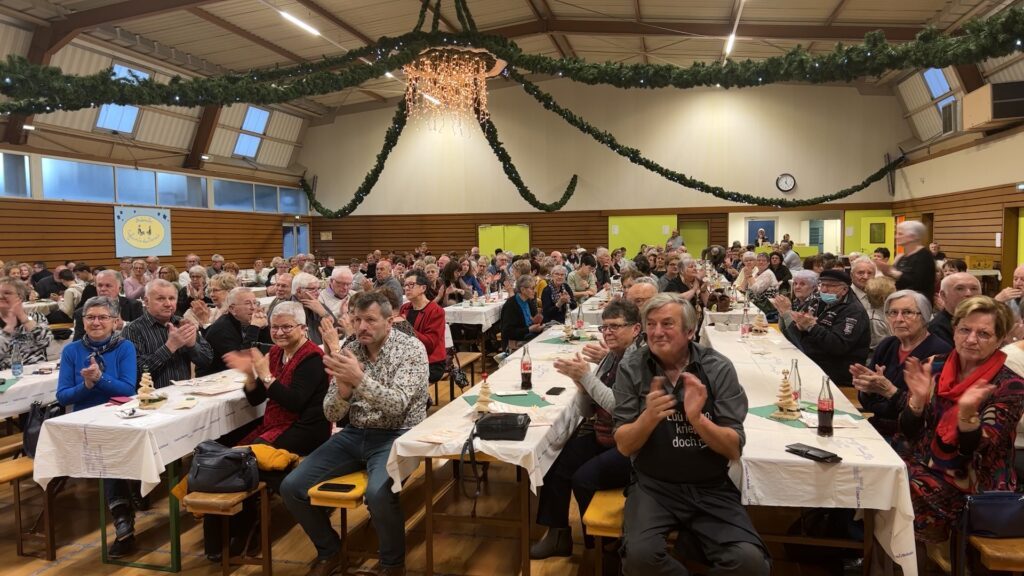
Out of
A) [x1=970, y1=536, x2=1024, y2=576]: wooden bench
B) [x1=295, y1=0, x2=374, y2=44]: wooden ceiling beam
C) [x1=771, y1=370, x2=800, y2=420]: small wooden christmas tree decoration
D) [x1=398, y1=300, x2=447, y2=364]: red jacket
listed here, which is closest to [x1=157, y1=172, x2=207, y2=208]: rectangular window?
[x1=295, y1=0, x2=374, y2=44]: wooden ceiling beam

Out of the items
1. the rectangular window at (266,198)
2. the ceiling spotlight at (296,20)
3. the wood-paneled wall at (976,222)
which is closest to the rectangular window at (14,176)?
the ceiling spotlight at (296,20)

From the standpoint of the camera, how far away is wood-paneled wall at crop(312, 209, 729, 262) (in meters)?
19.2

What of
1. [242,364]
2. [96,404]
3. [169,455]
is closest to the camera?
[169,455]

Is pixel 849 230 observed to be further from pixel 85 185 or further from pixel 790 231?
pixel 85 185

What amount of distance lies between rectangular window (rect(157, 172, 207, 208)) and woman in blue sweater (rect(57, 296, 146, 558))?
13599 mm

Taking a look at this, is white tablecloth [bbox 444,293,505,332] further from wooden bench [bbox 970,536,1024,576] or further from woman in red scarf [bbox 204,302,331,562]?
wooden bench [bbox 970,536,1024,576]

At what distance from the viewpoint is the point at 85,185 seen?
13977mm

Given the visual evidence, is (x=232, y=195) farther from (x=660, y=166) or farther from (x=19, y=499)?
(x=19, y=499)

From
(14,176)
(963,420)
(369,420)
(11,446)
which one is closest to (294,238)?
(14,176)

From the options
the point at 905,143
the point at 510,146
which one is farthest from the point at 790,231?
the point at 510,146

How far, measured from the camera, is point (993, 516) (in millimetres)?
2500

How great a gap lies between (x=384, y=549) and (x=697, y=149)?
17.1m

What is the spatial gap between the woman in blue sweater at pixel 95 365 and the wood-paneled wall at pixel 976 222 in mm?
14034

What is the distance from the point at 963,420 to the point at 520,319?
4.75 m
